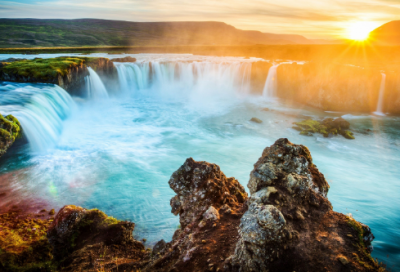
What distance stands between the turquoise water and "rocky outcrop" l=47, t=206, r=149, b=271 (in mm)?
1843

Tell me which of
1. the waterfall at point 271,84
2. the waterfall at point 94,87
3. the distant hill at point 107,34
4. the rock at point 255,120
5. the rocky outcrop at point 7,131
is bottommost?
the rocky outcrop at point 7,131

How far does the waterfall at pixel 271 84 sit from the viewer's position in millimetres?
36128

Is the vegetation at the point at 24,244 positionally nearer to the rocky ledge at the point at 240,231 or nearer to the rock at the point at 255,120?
the rocky ledge at the point at 240,231

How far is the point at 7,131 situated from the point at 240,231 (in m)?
14.5

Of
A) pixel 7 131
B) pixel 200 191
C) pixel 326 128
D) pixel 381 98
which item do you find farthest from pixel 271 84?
pixel 200 191

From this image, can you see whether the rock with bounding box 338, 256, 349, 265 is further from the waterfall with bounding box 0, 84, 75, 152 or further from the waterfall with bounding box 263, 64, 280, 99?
the waterfall with bounding box 263, 64, 280, 99

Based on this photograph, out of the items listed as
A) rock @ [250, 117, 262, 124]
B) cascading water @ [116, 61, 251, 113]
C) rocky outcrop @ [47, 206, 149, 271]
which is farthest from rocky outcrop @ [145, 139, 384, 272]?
cascading water @ [116, 61, 251, 113]

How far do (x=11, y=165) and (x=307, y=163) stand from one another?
619 inches

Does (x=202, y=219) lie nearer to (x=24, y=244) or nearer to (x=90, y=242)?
(x=90, y=242)

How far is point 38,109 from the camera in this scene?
17609 mm

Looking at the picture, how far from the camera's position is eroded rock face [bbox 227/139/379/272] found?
→ 4043 mm

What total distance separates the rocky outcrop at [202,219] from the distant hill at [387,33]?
120m

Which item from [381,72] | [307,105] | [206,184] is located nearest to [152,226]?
[206,184]

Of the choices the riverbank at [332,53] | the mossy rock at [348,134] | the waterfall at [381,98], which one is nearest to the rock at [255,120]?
the mossy rock at [348,134]
